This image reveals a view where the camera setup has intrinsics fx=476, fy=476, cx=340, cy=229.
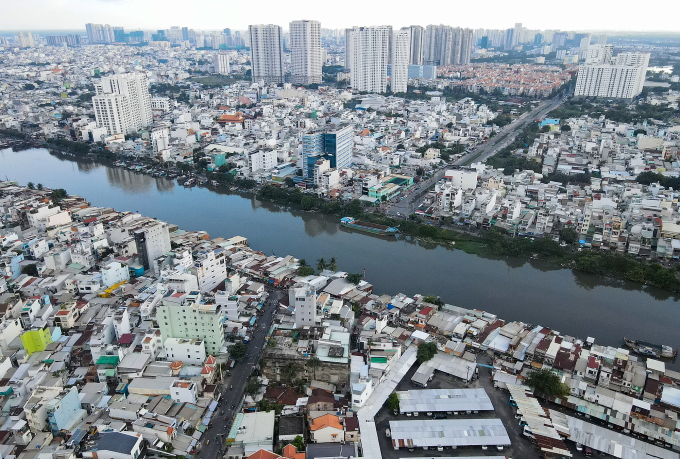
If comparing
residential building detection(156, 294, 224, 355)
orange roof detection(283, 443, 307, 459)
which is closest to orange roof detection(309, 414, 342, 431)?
orange roof detection(283, 443, 307, 459)

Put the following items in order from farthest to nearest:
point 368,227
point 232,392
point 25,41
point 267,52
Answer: point 25,41 < point 267,52 < point 368,227 < point 232,392

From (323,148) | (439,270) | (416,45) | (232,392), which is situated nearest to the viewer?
(232,392)

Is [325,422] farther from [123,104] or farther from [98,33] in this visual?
[98,33]

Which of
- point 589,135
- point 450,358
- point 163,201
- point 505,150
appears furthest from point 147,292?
point 589,135

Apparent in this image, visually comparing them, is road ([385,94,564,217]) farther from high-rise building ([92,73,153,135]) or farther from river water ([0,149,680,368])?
high-rise building ([92,73,153,135])

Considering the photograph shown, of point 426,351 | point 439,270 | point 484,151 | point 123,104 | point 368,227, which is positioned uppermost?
point 123,104

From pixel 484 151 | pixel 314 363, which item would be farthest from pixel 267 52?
pixel 314 363
